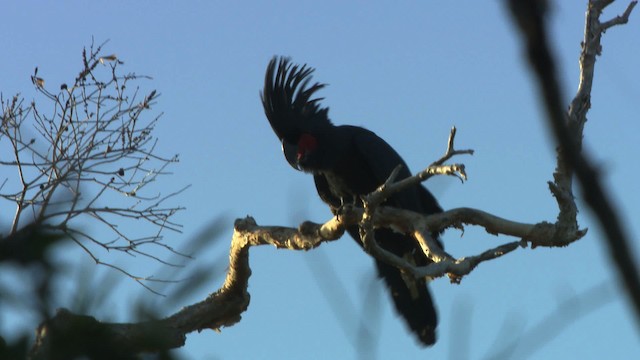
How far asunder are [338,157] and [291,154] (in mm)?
441

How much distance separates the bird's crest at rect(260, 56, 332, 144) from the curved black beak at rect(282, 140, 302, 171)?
0.08 metres

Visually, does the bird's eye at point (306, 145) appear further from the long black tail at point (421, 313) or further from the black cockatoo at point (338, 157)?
the long black tail at point (421, 313)

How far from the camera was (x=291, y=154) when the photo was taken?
783 centimetres

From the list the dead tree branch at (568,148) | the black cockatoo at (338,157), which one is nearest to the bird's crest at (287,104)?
the black cockatoo at (338,157)

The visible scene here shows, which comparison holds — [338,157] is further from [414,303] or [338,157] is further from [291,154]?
[414,303]

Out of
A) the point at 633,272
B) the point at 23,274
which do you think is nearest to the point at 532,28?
the point at 633,272

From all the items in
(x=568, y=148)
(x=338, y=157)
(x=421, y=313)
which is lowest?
(x=568, y=148)

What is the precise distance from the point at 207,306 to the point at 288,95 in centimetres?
275

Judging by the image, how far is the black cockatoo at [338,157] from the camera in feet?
23.2

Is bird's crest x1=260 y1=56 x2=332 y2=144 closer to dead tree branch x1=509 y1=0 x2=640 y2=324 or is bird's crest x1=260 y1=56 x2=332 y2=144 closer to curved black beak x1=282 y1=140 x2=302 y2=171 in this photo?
curved black beak x1=282 y1=140 x2=302 y2=171

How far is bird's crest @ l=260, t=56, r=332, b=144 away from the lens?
7.95 m

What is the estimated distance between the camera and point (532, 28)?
774mm

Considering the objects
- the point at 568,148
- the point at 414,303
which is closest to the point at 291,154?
the point at 414,303

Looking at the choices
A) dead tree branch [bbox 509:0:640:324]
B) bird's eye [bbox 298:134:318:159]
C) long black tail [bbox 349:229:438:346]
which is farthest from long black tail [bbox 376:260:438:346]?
dead tree branch [bbox 509:0:640:324]
